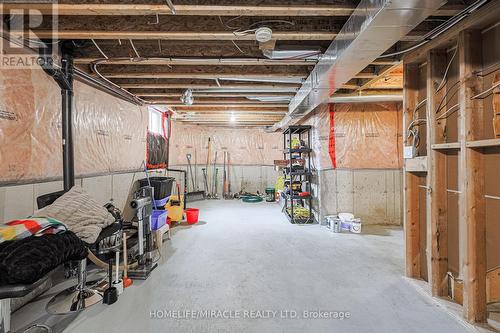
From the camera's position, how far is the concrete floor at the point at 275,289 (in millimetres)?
1719

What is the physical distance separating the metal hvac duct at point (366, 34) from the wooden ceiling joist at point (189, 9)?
0.22 metres

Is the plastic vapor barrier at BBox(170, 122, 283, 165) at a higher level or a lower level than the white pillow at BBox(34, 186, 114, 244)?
higher

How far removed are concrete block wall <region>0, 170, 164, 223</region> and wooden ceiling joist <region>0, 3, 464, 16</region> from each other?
4.69 ft

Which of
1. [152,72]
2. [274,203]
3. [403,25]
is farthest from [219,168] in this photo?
[403,25]

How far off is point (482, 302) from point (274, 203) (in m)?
4.91

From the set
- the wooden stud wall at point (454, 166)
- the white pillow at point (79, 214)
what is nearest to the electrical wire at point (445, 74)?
the wooden stud wall at point (454, 166)

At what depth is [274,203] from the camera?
21.4ft

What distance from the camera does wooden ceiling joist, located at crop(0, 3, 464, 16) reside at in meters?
1.66

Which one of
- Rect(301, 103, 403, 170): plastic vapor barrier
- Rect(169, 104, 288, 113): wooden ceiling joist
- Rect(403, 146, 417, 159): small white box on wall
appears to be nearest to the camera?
Rect(403, 146, 417, 159): small white box on wall

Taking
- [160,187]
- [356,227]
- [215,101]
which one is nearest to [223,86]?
[215,101]

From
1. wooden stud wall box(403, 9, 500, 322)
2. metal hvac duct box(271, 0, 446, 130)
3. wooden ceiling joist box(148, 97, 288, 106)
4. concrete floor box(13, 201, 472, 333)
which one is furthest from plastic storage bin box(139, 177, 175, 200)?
wooden stud wall box(403, 9, 500, 322)

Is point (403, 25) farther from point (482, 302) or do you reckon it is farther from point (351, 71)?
point (482, 302)

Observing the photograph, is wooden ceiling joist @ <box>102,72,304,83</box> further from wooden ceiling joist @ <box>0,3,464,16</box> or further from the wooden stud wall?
the wooden stud wall

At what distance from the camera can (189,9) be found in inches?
66.7
